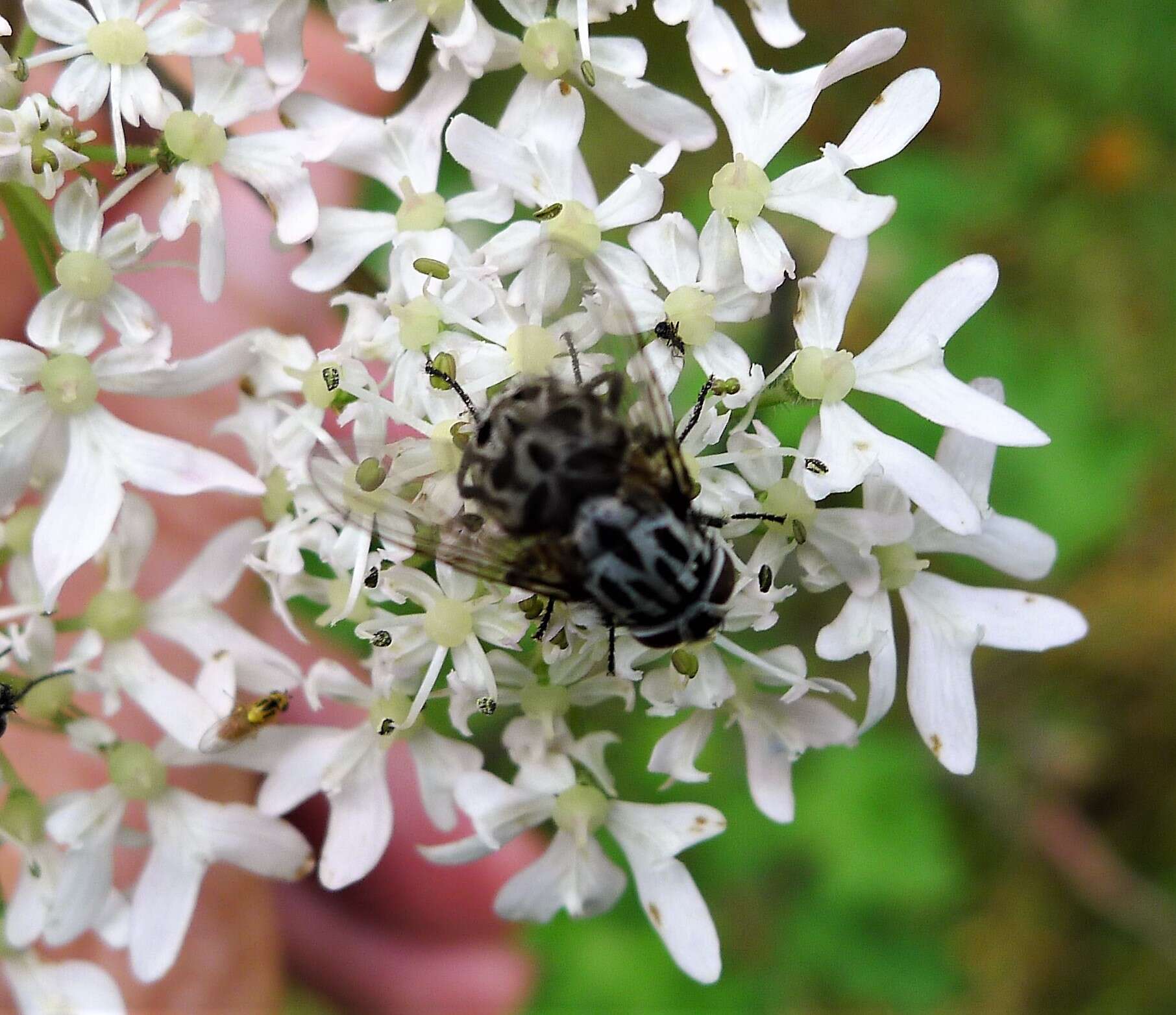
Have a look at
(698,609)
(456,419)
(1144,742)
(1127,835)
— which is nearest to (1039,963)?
(1127,835)

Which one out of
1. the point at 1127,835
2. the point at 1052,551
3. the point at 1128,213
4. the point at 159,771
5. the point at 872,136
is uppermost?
the point at 872,136

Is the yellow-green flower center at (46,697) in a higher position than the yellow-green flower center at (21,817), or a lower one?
higher

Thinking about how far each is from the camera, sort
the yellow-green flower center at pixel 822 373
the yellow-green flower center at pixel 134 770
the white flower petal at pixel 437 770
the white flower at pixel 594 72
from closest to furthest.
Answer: the yellow-green flower center at pixel 822 373 < the white flower at pixel 594 72 < the white flower petal at pixel 437 770 < the yellow-green flower center at pixel 134 770

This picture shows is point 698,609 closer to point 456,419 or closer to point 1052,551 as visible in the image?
point 456,419

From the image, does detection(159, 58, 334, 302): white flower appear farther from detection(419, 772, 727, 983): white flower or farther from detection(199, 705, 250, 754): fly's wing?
detection(419, 772, 727, 983): white flower

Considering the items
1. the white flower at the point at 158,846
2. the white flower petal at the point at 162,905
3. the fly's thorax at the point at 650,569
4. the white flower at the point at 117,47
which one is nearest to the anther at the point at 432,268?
the fly's thorax at the point at 650,569

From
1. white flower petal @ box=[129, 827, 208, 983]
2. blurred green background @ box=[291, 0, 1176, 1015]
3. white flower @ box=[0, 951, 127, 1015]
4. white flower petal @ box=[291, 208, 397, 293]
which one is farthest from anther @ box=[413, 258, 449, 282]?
white flower @ box=[0, 951, 127, 1015]

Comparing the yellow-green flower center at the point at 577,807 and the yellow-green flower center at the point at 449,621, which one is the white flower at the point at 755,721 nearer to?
the yellow-green flower center at the point at 577,807

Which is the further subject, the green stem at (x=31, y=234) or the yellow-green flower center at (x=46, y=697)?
the yellow-green flower center at (x=46, y=697)
